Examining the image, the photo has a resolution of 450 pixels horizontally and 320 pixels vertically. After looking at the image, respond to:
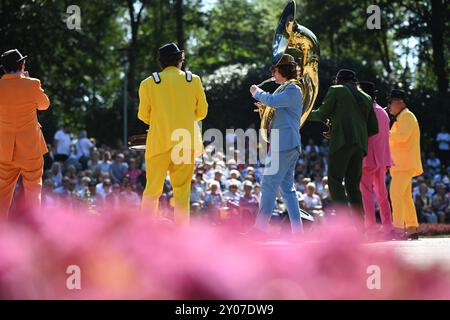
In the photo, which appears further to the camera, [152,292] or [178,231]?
[178,231]

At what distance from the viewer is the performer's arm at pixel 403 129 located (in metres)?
11.0

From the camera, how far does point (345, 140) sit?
9688mm

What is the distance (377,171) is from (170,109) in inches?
114

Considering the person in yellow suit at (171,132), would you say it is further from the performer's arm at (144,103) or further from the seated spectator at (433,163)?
the seated spectator at (433,163)

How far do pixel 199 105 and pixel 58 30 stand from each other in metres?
23.3

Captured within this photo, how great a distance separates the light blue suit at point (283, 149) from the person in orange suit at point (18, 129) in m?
2.24

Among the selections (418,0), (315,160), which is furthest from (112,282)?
(418,0)

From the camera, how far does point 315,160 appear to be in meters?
24.5

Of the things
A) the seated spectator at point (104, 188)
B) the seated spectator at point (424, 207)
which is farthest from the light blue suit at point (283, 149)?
the seated spectator at point (424, 207)

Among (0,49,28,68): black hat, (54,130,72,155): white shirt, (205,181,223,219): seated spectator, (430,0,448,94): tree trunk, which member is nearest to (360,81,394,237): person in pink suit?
(0,49,28,68): black hat

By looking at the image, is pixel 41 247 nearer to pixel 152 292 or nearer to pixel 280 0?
pixel 152 292

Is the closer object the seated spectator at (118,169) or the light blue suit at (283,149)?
the light blue suit at (283,149)

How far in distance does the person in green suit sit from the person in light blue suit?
2.31ft
